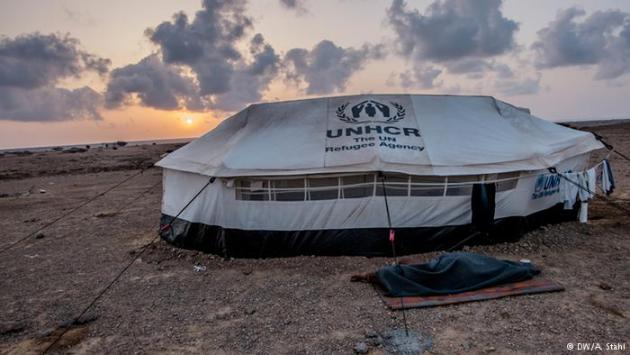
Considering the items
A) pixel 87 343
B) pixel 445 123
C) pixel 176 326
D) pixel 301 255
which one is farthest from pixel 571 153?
pixel 87 343

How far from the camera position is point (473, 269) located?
20.2 feet

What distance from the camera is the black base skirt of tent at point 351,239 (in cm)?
777

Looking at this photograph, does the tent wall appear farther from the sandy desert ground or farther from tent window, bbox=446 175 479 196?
the sandy desert ground

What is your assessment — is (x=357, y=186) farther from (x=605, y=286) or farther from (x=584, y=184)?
(x=584, y=184)

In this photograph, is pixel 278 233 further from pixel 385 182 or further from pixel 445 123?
pixel 445 123

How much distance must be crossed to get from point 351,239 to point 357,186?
1109mm

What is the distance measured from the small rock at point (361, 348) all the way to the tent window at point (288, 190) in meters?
3.61

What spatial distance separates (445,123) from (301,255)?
445 centimetres

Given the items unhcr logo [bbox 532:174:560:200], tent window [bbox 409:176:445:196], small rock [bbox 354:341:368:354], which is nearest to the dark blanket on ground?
small rock [bbox 354:341:368:354]

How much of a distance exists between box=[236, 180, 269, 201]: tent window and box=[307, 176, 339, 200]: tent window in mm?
943

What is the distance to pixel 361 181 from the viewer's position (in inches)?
304

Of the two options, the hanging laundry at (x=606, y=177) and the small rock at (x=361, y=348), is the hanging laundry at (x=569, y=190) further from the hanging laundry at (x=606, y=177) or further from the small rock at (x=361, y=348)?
the small rock at (x=361, y=348)

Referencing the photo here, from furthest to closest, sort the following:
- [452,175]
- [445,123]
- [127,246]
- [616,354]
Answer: [127,246]
[445,123]
[452,175]
[616,354]

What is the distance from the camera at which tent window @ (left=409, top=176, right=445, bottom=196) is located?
7691mm
